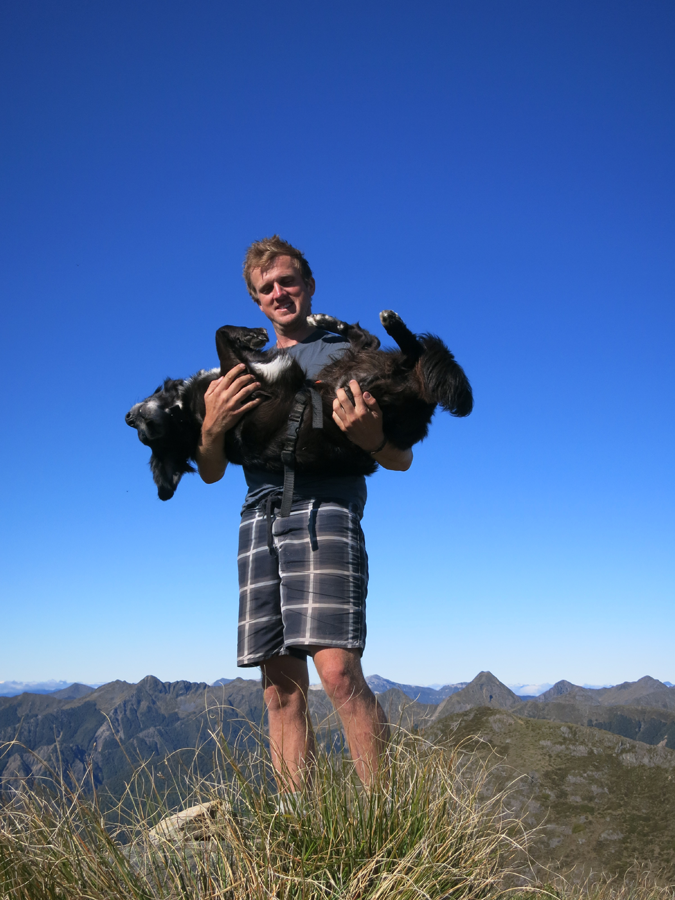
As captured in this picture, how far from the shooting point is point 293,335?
321 cm

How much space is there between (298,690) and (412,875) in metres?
0.83

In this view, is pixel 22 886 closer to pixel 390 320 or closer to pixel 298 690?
pixel 298 690

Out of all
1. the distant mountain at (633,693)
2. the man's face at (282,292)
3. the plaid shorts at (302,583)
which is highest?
the man's face at (282,292)

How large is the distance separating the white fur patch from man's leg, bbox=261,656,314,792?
134cm

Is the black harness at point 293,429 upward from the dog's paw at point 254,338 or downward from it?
downward

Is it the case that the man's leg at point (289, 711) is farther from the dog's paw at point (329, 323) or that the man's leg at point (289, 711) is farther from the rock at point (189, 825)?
the dog's paw at point (329, 323)

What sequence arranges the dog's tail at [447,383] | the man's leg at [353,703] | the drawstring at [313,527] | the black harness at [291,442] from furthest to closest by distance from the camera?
the dog's tail at [447,383]
the black harness at [291,442]
the drawstring at [313,527]
the man's leg at [353,703]

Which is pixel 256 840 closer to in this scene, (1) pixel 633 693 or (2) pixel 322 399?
(2) pixel 322 399

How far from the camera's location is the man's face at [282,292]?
3.06 metres

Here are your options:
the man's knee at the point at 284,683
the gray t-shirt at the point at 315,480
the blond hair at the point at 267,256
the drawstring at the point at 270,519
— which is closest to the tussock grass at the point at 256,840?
the man's knee at the point at 284,683

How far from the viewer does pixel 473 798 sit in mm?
2301

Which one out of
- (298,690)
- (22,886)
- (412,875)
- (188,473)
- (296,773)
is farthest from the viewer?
(188,473)

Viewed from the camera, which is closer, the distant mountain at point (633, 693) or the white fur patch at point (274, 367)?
the white fur patch at point (274, 367)

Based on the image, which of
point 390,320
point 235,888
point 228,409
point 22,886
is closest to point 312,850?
point 235,888
